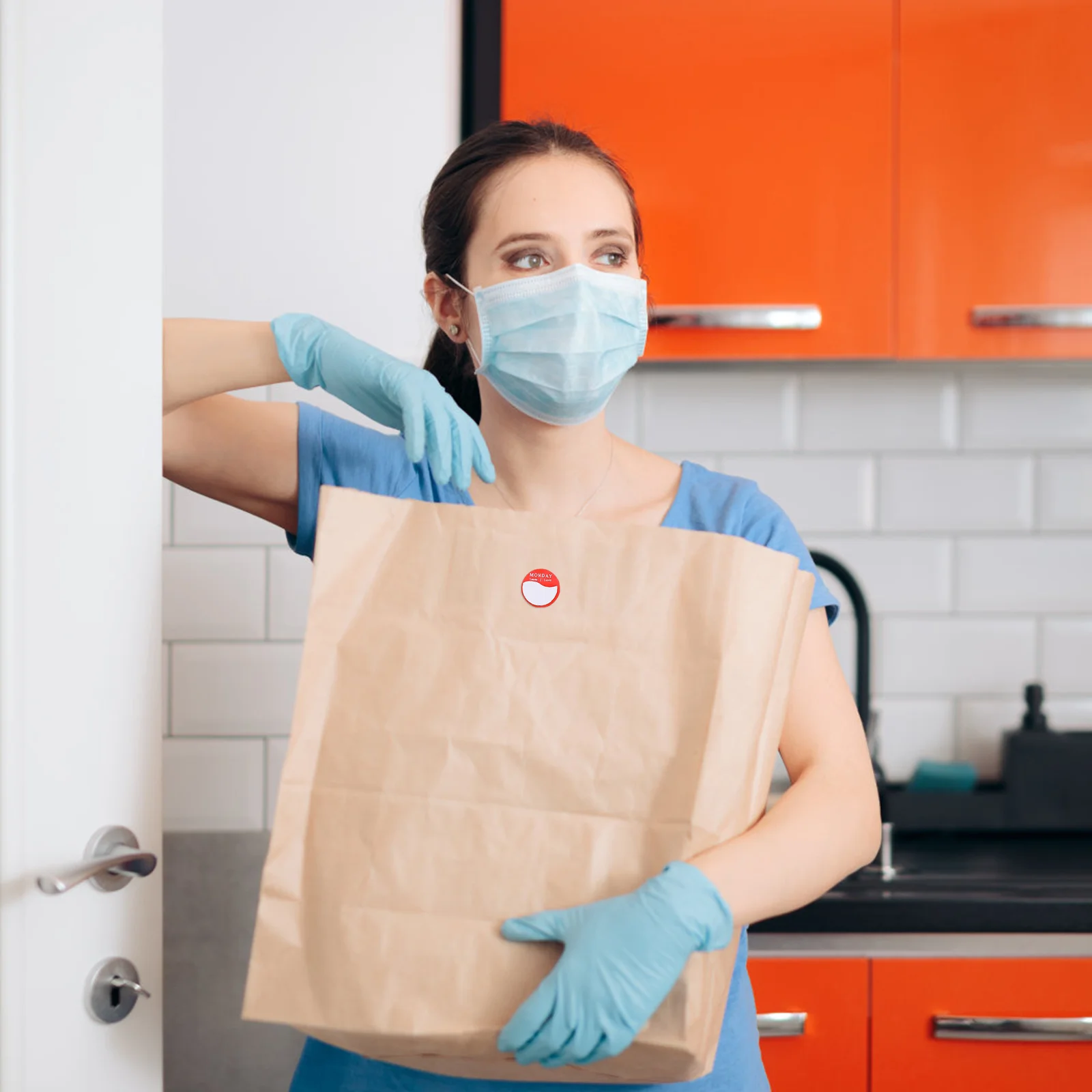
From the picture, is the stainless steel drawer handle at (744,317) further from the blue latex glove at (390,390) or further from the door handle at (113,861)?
the door handle at (113,861)

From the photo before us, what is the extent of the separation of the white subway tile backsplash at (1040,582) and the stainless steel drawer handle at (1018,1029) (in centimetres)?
69

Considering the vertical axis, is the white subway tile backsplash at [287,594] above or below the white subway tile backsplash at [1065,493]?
below

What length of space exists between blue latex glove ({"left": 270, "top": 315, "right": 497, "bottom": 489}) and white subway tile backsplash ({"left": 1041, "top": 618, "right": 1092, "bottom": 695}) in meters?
1.24

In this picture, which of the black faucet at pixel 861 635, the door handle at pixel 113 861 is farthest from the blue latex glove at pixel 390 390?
the black faucet at pixel 861 635

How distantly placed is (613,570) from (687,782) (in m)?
0.14

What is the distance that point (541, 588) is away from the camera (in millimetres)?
696

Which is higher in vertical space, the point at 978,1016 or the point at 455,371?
the point at 455,371

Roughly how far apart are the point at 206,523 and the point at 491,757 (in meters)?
0.79

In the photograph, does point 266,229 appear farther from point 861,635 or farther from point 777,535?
point 861,635

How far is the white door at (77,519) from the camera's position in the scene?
2.27 feet

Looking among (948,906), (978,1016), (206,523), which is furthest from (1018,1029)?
(206,523)

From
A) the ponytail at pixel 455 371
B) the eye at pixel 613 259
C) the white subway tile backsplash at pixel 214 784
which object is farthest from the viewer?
the white subway tile backsplash at pixel 214 784

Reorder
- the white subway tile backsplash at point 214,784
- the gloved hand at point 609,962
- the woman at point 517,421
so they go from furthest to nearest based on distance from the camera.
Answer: the white subway tile backsplash at point 214,784 → the woman at point 517,421 → the gloved hand at point 609,962

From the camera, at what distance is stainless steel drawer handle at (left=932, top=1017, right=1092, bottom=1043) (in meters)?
1.24
